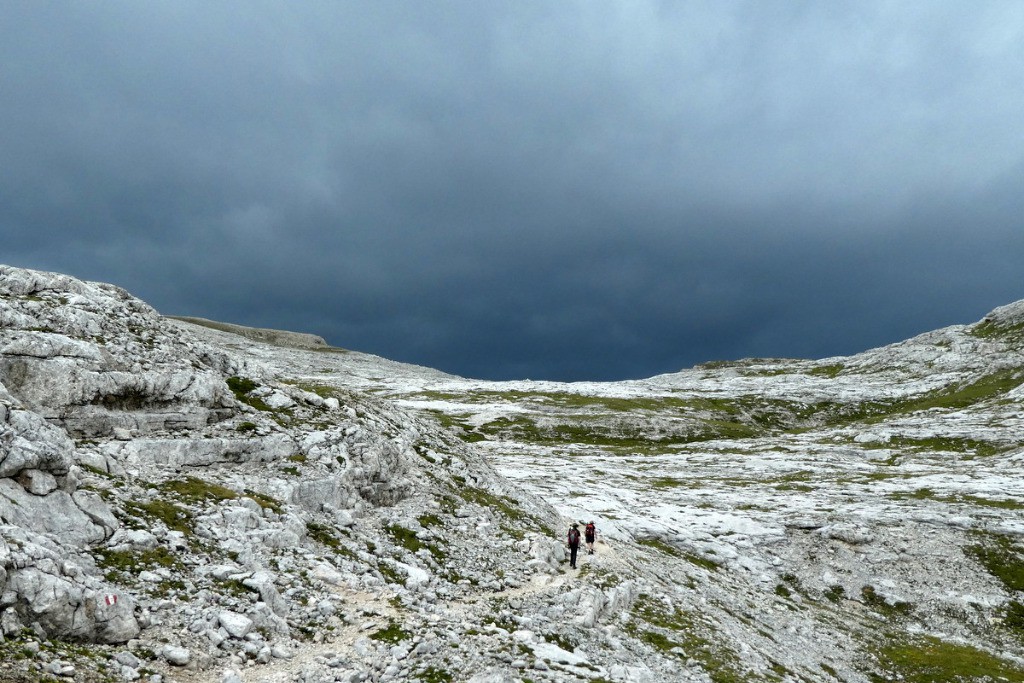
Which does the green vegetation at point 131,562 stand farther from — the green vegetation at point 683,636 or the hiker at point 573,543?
the hiker at point 573,543

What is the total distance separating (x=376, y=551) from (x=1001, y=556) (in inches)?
1966

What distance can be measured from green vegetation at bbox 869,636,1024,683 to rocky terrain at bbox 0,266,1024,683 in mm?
169

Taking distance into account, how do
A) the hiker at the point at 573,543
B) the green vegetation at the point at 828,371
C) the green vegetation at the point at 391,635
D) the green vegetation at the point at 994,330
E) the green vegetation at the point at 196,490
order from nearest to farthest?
the green vegetation at the point at 391,635 < the green vegetation at the point at 196,490 < the hiker at the point at 573,543 < the green vegetation at the point at 994,330 < the green vegetation at the point at 828,371

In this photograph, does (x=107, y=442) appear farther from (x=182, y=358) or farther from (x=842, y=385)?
(x=842, y=385)

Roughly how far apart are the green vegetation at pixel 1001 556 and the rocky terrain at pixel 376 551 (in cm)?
22

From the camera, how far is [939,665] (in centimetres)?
3278

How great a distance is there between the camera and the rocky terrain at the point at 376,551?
1773cm

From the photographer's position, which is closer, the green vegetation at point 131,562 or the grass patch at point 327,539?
the green vegetation at point 131,562

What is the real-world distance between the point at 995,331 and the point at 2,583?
22555 centimetres

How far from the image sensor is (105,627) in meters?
16.0

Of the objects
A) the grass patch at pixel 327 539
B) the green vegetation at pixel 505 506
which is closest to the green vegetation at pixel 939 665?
the green vegetation at pixel 505 506

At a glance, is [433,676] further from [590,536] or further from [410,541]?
[590,536]

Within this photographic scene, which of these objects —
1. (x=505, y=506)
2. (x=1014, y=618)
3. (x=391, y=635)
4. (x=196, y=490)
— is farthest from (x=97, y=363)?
(x=1014, y=618)

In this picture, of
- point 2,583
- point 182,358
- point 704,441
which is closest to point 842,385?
point 704,441
